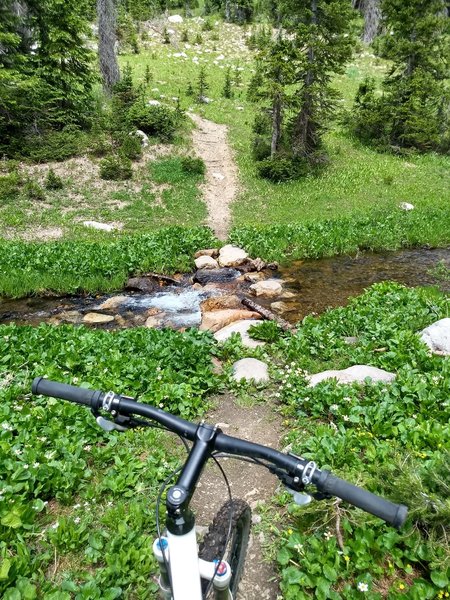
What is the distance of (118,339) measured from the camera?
809cm

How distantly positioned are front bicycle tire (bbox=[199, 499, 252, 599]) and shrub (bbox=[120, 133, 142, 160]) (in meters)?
21.2

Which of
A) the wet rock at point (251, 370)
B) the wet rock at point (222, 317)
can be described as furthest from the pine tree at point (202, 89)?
the wet rock at point (251, 370)

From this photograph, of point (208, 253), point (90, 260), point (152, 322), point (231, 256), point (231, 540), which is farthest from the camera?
point (208, 253)

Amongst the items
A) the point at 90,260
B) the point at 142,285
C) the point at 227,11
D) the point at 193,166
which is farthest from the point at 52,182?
the point at 227,11

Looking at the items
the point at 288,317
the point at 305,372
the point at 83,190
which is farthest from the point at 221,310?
the point at 83,190

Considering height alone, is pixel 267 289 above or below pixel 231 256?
above

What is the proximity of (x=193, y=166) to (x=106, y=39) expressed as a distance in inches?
434

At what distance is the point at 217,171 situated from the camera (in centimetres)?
2367

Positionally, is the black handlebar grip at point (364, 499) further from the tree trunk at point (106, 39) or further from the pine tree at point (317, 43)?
the tree trunk at point (106, 39)

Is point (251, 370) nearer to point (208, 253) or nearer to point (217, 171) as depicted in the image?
point (208, 253)

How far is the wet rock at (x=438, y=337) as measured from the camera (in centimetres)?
747

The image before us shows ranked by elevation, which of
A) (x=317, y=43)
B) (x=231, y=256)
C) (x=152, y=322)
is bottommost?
(x=231, y=256)

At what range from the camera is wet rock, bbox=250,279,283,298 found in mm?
12922

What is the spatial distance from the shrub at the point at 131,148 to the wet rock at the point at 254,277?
11.5 m
